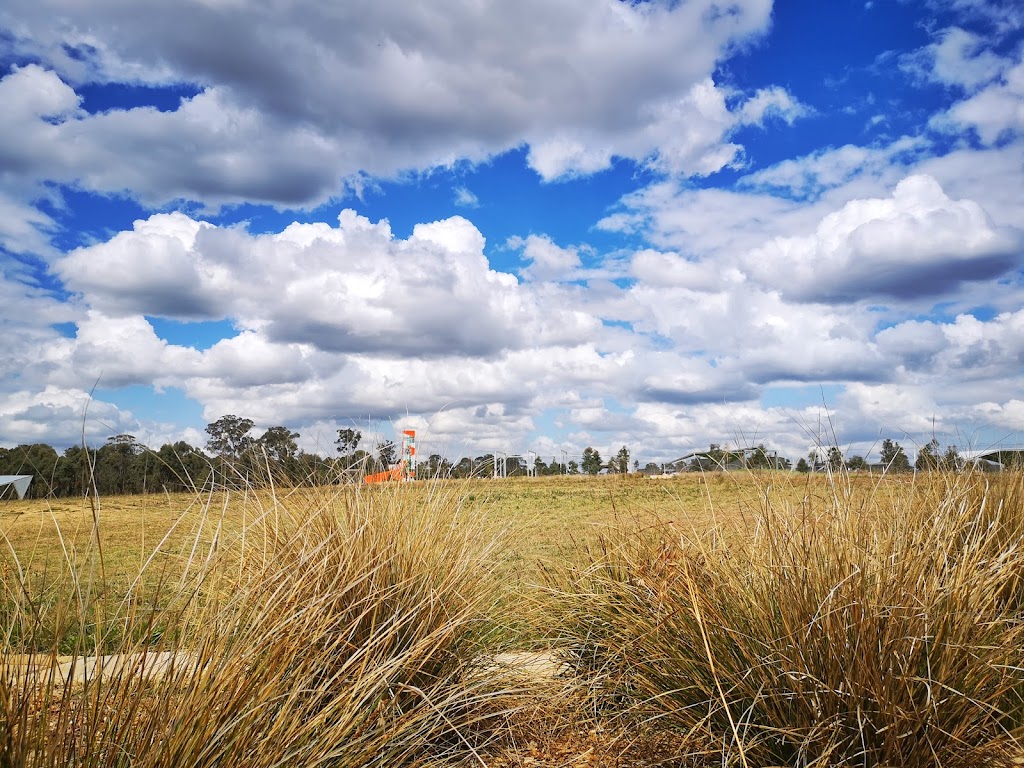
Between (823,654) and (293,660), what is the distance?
1.88 m

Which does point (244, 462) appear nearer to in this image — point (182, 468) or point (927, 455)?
point (182, 468)

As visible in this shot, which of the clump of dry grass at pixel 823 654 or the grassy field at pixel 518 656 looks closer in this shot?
the grassy field at pixel 518 656

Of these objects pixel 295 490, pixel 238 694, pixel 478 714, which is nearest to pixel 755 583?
pixel 478 714

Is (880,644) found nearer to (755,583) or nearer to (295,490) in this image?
(755,583)

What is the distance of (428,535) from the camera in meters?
3.60

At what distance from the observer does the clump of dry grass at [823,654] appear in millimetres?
2576

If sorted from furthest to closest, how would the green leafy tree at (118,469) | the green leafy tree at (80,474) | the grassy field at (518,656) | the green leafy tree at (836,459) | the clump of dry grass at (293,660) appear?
1. the green leafy tree at (836,459)
2. the green leafy tree at (118,469)
3. the green leafy tree at (80,474)
4. the grassy field at (518,656)
5. the clump of dry grass at (293,660)

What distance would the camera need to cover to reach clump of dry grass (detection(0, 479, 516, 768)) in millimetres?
2027

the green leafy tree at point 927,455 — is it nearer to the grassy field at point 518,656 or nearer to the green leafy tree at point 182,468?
the grassy field at point 518,656

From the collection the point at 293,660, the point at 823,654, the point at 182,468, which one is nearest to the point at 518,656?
the point at 293,660

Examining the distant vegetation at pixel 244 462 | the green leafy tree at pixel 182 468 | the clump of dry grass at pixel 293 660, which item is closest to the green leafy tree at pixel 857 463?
the distant vegetation at pixel 244 462

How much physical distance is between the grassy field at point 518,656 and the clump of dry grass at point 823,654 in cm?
1

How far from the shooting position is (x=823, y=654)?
8.75ft

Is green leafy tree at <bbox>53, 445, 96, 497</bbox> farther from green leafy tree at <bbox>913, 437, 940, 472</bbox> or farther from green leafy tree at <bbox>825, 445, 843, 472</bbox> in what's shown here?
green leafy tree at <bbox>913, 437, 940, 472</bbox>
